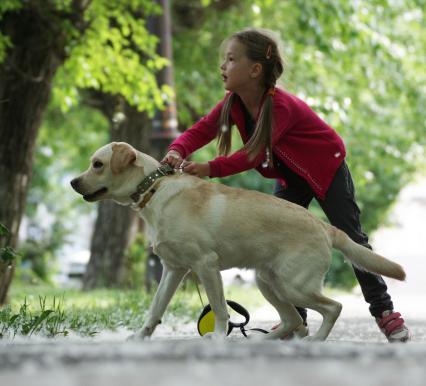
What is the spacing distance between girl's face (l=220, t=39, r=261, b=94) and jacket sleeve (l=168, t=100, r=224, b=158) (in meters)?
0.30

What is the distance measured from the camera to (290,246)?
475cm

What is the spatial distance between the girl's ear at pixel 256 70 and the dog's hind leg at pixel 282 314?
141cm

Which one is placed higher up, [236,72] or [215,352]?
[236,72]

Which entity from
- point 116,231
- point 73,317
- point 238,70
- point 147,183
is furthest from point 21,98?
point 116,231

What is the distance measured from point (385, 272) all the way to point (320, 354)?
257cm

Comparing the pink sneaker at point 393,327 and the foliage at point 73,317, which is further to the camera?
the pink sneaker at point 393,327

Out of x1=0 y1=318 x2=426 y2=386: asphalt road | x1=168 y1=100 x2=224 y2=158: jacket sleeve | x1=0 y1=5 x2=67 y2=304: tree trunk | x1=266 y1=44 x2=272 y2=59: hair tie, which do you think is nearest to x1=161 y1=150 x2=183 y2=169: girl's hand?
x1=168 y1=100 x2=224 y2=158: jacket sleeve

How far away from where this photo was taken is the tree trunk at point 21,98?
885cm

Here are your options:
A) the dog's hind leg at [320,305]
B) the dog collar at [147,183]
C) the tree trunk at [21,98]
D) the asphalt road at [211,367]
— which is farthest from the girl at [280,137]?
the tree trunk at [21,98]

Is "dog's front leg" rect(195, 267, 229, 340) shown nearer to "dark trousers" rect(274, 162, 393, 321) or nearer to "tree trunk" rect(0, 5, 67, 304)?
"dark trousers" rect(274, 162, 393, 321)

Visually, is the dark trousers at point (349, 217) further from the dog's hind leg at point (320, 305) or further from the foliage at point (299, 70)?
the foliage at point (299, 70)

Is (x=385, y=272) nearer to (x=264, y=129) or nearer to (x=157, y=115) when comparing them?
(x=264, y=129)

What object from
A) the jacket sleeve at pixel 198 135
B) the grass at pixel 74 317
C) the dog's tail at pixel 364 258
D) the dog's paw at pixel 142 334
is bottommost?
the grass at pixel 74 317

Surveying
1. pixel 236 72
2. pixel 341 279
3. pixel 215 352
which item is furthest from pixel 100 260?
pixel 215 352
